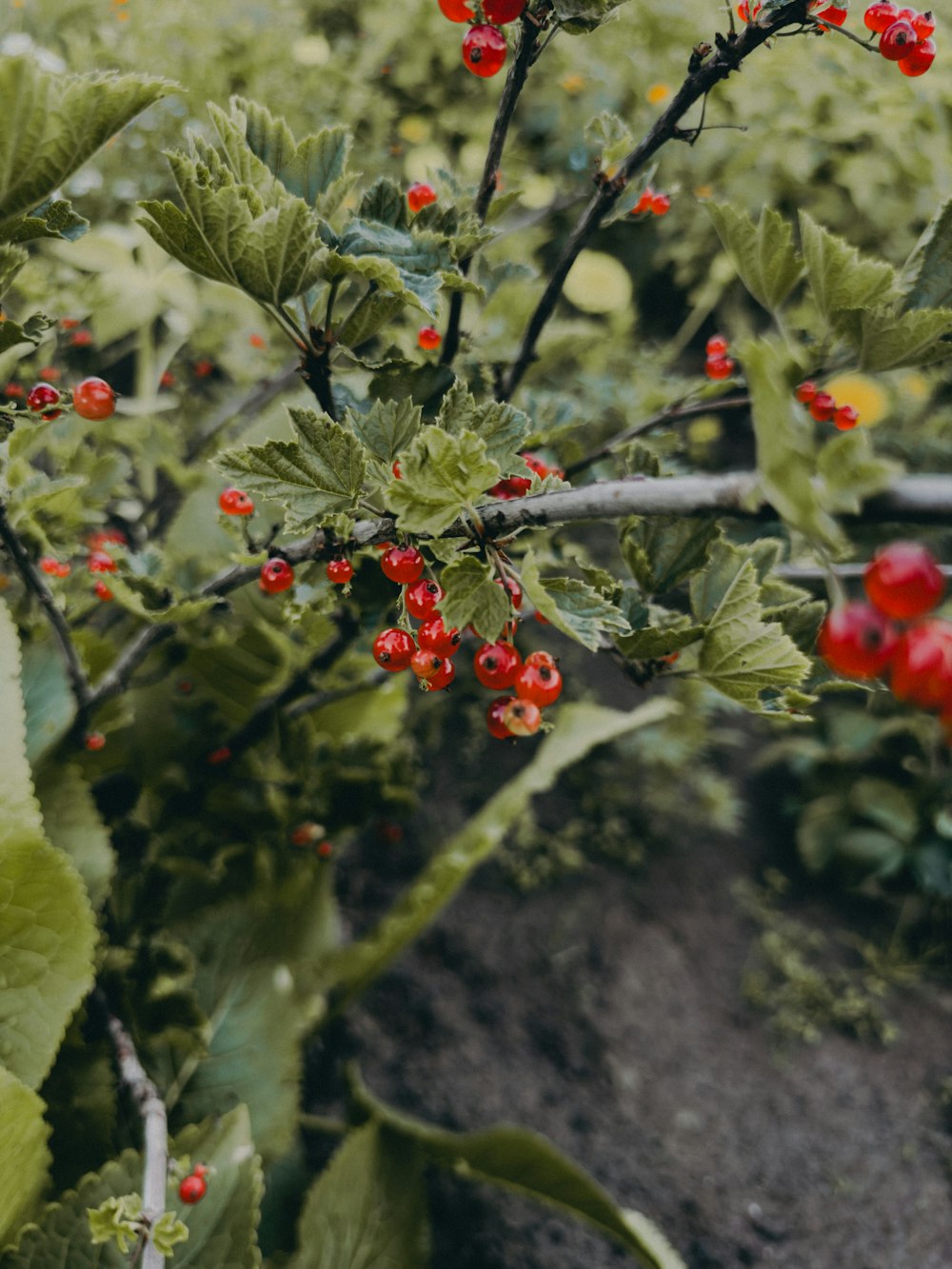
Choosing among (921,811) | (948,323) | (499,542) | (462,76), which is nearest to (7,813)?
(499,542)

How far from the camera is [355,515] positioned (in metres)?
0.67

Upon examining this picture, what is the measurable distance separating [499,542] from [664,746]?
1.73 m

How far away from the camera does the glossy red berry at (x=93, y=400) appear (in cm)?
69

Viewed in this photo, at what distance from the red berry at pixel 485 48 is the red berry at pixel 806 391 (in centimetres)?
36

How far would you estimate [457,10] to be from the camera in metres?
0.64

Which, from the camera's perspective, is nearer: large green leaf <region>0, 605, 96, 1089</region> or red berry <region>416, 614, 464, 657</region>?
red berry <region>416, 614, 464, 657</region>

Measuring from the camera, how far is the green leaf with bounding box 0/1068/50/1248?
0.73m

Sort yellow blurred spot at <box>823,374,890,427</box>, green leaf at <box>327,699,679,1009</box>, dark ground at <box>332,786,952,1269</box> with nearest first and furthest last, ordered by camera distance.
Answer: green leaf at <box>327,699,679,1009</box> < dark ground at <box>332,786,952,1269</box> < yellow blurred spot at <box>823,374,890,427</box>

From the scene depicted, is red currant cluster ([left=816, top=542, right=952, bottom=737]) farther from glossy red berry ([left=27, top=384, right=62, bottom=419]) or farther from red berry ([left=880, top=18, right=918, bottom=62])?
glossy red berry ([left=27, top=384, right=62, bottom=419])

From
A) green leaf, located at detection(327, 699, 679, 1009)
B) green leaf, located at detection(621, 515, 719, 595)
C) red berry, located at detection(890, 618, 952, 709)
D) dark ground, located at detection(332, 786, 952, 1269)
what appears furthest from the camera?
dark ground, located at detection(332, 786, 952, 1269)

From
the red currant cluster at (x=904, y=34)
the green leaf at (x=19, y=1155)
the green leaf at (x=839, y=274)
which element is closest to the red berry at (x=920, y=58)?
the red currant cluster at (x=904, y=34)

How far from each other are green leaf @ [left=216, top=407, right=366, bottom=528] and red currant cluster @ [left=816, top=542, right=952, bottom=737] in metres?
0.35

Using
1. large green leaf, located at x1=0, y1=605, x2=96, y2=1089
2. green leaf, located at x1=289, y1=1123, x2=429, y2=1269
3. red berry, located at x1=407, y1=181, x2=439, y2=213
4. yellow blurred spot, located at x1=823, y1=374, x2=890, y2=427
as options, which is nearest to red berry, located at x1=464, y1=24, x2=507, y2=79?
red berry, located at x1=407, y1=181, x2=439, y2=213

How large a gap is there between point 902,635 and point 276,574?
18.3 inches
